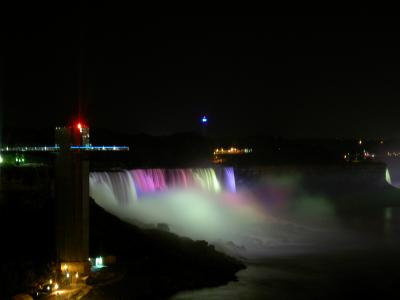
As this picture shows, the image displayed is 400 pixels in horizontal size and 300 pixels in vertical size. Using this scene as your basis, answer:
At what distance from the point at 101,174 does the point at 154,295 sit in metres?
12.7

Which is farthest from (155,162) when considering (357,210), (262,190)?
(357,210)

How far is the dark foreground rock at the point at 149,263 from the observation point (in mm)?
16500

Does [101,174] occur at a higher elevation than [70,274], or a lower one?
higher

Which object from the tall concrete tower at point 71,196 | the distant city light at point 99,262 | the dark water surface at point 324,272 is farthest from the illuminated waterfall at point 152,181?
the tall concrete tower at point 71,196

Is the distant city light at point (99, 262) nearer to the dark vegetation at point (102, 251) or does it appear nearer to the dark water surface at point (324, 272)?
the dark vegetation at point (102, 251)

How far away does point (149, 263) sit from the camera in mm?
18125

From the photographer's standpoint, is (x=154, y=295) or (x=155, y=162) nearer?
(x=154, y=295)

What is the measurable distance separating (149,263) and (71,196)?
11.0 ft

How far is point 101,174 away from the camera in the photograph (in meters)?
28.6

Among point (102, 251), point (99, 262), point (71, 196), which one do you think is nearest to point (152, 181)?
point (102, 251)

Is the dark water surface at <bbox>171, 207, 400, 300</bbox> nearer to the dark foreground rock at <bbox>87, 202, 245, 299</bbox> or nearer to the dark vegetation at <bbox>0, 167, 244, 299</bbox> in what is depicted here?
the dark foreground rock at <bbox>87, 202, 245, 299</bbox>

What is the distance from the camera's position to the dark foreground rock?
1650 cm

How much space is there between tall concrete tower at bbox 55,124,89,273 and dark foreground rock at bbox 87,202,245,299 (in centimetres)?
106

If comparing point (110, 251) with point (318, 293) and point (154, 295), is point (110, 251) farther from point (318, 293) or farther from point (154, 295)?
point (318, 293)
